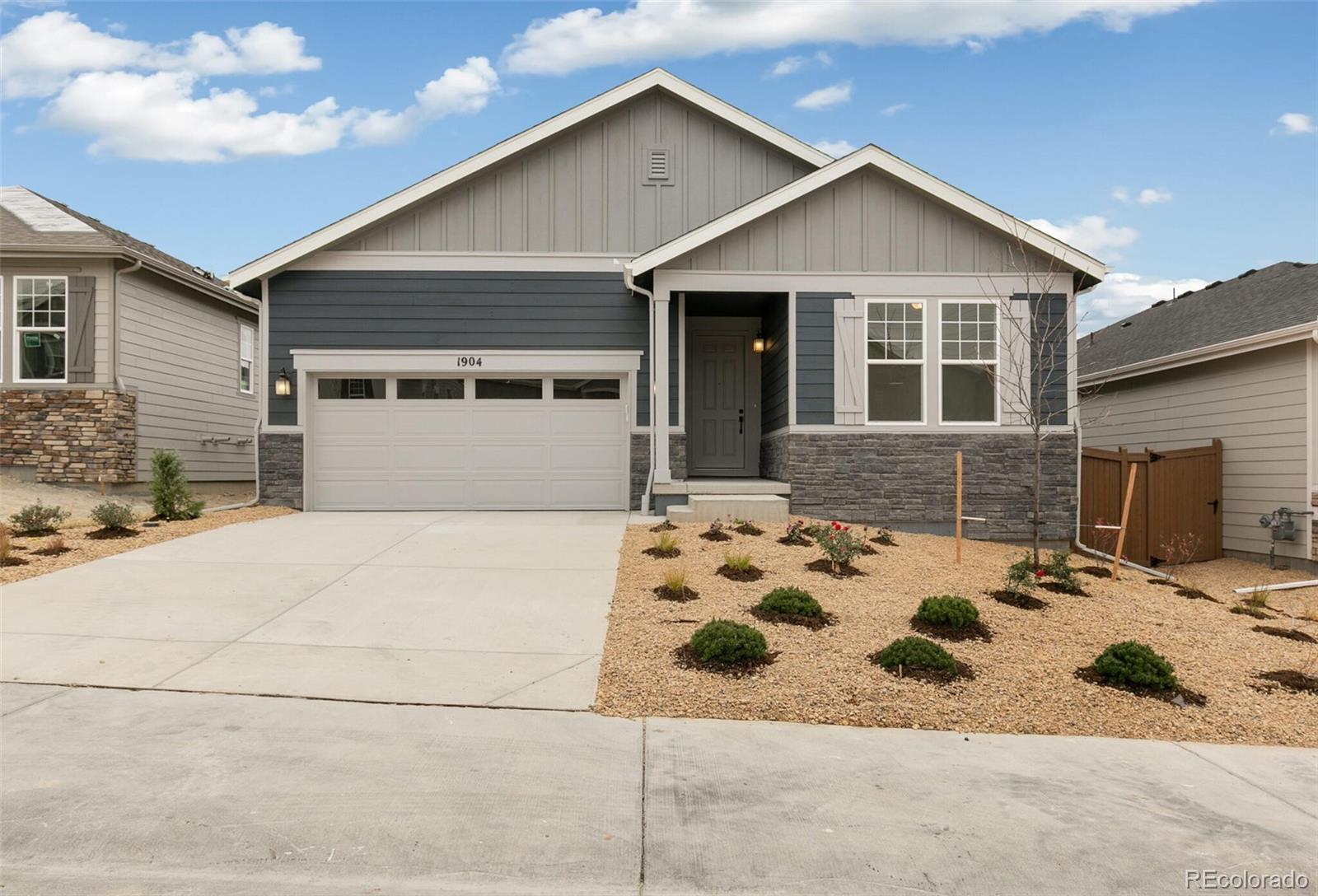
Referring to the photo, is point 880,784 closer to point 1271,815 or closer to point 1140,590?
point 1271,815

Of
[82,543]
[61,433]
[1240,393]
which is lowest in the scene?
[82,543]

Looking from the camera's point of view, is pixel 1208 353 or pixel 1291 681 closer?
pixel 1291 681

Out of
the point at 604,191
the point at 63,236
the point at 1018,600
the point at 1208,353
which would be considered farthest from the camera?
the point at 63,236

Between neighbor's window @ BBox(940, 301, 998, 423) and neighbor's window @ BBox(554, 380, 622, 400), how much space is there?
16.0ft

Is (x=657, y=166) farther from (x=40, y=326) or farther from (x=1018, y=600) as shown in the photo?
(x=40, y=326)

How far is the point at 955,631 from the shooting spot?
570cm

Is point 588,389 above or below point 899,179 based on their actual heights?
below

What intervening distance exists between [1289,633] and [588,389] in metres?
9.00

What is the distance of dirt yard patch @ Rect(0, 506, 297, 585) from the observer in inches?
280

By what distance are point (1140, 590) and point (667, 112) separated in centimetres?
957

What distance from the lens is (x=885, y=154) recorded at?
10.3m

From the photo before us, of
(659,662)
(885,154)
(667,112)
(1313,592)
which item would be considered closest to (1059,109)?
(885,154)

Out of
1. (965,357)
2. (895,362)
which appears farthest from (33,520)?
(965,357)

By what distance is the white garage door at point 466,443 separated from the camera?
12.2 metres
